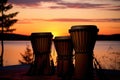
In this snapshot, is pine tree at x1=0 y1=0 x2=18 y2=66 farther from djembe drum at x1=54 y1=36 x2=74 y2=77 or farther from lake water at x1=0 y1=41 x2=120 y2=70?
djembe drum at x1=54 y1=36 x2=74 y2=77

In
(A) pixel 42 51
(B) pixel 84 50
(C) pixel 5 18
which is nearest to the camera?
(B) pixel 84 50

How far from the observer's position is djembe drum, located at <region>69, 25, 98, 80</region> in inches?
512

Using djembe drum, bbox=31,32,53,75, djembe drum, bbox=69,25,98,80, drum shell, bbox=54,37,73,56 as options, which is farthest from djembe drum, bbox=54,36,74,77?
djembe drum, bbox=69,25,98,80

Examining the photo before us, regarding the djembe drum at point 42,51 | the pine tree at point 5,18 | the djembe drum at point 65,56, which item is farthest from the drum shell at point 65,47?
the pine tree at point 5,18

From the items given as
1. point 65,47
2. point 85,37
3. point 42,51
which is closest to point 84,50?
point 85,37

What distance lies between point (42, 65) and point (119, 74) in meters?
4.24

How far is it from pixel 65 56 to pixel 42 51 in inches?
59.9

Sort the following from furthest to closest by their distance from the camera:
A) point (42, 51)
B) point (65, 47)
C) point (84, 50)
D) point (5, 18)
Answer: point (5, 18)
point (42, 51)
point (65, 47)
point (84, 50)

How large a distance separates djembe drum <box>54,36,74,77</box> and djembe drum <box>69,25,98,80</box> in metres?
2.47

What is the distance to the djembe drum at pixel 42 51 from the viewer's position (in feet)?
54.1

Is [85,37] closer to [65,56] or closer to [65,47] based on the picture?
[65,47]

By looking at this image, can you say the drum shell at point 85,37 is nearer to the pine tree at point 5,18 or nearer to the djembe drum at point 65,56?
the djembe drum at point 65,56

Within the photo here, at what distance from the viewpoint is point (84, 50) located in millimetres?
13156

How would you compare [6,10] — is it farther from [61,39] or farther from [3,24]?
[61,39]
